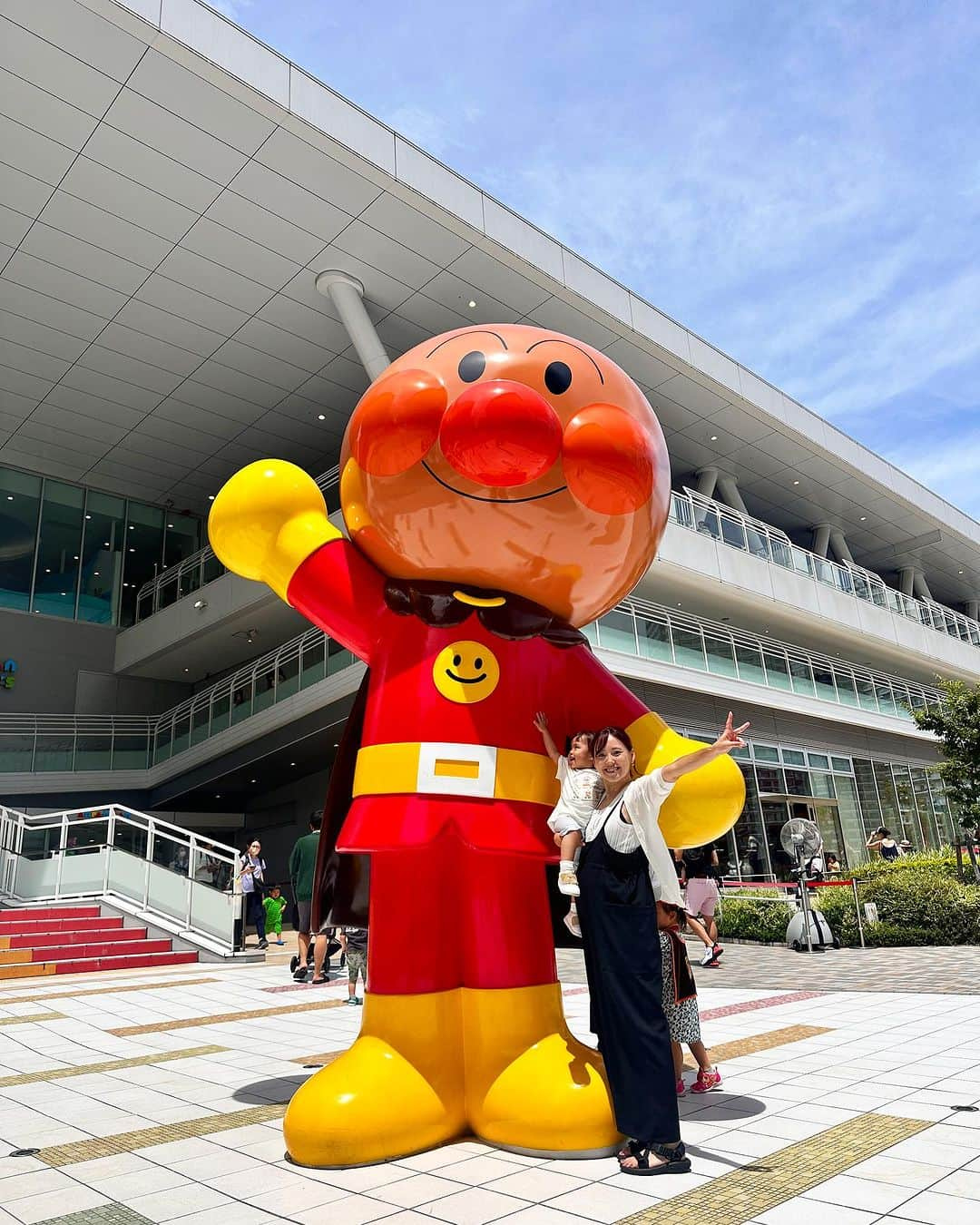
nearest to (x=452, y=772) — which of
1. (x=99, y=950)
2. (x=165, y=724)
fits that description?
(x=99, y=950)

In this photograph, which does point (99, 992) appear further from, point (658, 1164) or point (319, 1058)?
point (658, 1164)

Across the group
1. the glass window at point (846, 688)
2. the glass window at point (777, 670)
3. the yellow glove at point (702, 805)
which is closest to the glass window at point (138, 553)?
the glass window at point (777, 670)

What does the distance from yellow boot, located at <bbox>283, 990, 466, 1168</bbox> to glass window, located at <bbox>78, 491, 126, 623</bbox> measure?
20121mm

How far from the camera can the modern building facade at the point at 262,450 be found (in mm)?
11039

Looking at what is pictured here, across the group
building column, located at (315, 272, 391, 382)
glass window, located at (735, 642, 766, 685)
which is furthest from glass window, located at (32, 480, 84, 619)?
glass window, located at (735, 642, 766, 685)

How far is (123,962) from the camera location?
9.96m

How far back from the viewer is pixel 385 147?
11797 millimetres

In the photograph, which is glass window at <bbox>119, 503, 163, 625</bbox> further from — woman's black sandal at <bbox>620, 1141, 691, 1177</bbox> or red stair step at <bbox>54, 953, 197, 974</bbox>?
woman's black sandal at <bbox>620, 1141, 691, 1177</bbox>

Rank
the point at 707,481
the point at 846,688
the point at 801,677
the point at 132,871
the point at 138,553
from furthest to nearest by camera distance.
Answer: the point at 138,553
the point at 707,481
the point at 846,688
the point at 801,677
the point at 132,871

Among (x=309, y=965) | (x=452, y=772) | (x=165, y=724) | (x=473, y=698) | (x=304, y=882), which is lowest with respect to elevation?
(x=309, y=965)

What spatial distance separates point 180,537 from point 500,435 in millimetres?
21403

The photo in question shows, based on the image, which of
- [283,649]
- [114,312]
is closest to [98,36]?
[114,312]

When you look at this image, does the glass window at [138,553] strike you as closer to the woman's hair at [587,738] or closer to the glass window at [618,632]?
the glass window at [618,632]

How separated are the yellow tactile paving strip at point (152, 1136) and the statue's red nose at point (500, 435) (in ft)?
9.69
